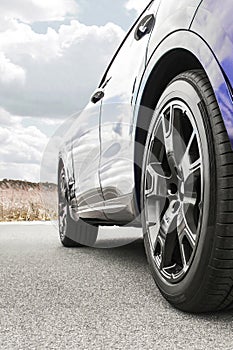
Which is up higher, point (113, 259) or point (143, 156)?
point (143, 156)

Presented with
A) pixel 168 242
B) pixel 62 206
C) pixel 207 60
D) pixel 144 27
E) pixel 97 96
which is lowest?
pixel 168 242

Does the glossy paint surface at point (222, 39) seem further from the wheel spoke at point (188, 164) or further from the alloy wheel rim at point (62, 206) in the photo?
the alloy wheel rim at point (62, 206)

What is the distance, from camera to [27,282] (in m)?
2.90

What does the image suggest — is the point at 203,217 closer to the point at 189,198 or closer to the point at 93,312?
the point at 189,198

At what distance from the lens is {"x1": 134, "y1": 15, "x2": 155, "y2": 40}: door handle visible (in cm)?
260

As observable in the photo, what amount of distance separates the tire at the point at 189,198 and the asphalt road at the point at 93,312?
125 millimetres

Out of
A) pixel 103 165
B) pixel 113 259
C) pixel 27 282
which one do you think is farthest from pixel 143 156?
pixel 113 259

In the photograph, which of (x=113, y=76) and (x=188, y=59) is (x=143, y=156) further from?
(x=113, y=76)

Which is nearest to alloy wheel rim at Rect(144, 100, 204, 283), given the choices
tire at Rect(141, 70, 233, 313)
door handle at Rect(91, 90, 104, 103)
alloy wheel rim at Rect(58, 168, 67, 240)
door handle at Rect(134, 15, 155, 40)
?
tire at Rect(141, 70, 233, 313)

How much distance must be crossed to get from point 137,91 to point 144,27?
1.13ft

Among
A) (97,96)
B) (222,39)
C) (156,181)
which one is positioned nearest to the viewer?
(222,39)

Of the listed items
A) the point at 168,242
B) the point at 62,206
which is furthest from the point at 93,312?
the point at 62,206

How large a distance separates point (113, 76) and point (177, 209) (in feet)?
4.09

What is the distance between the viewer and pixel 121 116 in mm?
2820
